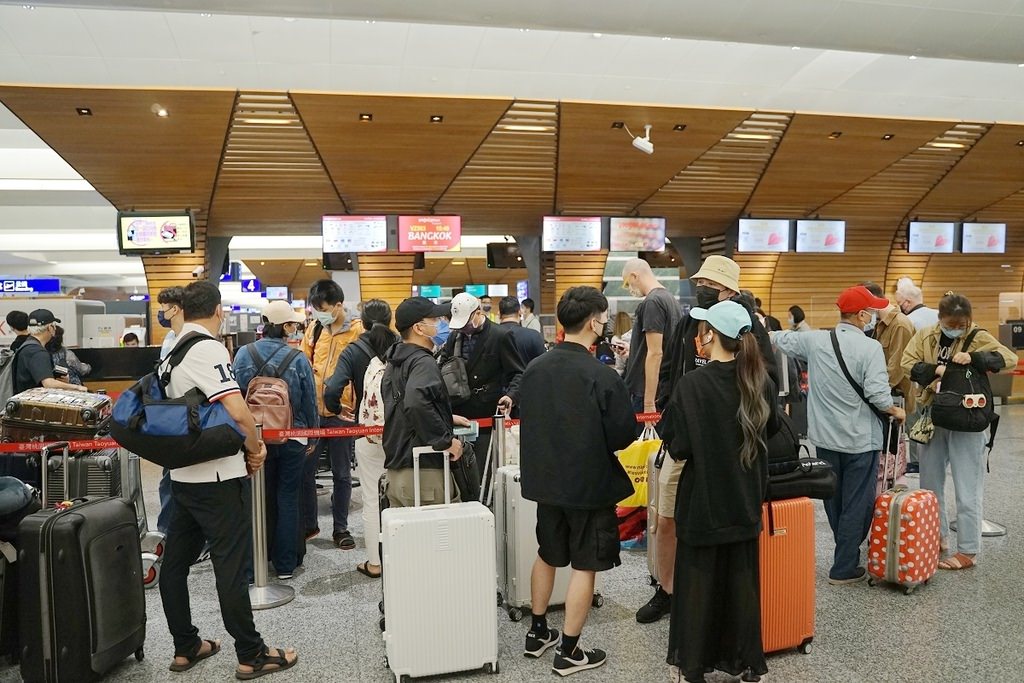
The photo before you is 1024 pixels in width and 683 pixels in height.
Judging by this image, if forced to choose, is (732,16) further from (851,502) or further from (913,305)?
(851,502)

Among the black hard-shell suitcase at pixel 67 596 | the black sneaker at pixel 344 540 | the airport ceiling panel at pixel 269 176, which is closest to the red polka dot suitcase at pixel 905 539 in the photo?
the black sneaker at pixel 344 540

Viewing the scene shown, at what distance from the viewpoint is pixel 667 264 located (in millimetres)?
17750

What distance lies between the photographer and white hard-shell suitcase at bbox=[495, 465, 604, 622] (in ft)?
11.4

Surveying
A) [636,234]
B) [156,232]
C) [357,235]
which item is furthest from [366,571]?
[636,234]

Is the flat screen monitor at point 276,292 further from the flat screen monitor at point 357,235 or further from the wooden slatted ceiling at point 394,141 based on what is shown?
the wooden slatted ceiling at point 394,141

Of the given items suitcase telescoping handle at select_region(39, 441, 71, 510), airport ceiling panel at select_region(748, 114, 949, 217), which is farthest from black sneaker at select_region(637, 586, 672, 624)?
airport ceiling panel at select_region(748, 114, 949, 217)

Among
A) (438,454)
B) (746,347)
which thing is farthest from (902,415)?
(438,454)

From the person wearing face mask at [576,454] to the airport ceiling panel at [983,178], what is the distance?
32.0 feet

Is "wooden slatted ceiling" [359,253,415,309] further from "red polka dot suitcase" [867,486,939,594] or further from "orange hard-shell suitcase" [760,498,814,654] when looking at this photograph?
"orange hard-shell suitcase" [760,498,814,654]

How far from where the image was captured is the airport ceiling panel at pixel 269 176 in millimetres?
8070

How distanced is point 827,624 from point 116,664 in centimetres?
315

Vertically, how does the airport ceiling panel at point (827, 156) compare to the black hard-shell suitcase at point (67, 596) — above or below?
above

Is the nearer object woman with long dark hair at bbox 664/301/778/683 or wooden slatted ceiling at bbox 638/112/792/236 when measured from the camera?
woman with long dark hair at bbox 664/301/778/683

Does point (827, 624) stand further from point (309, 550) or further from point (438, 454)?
point (309, 550)
